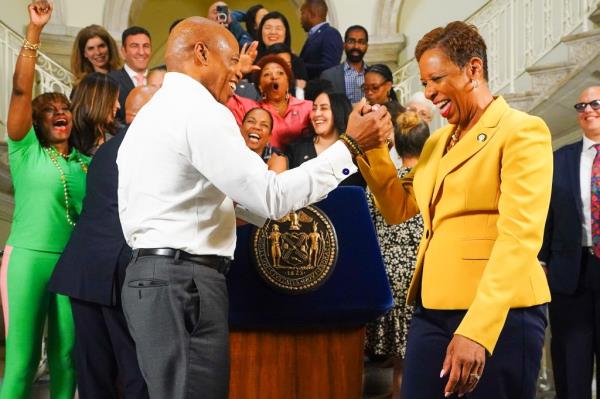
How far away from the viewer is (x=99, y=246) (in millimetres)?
2779

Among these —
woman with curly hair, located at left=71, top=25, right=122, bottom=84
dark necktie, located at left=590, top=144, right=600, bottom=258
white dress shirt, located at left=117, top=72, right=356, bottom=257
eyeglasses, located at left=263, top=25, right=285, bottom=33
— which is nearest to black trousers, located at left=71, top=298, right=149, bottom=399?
white dress shirt, located at left=117, top=72, right=356, bottom=257

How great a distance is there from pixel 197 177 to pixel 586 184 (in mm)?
2324

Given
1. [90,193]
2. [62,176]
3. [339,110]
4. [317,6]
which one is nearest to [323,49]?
[317,6]

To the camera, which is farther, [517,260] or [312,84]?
[312,84]

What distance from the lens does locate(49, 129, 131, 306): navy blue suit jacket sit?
274 cm

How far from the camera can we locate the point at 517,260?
1912 millimetres

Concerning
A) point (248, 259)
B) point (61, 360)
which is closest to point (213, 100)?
point (248, 259)

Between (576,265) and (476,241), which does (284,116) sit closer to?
(576,265)

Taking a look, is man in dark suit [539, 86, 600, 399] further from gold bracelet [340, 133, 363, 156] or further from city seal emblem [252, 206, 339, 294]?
gold bracelet [340, 133, 363, 156]

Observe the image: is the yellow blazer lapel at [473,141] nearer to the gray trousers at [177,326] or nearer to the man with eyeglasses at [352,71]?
the gray trousers at [177,326]

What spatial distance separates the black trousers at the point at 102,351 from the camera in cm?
279

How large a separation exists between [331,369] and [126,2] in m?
8.71

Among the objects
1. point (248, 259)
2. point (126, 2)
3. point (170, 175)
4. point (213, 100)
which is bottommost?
point (248, 259)

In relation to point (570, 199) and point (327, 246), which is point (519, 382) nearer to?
point (327, 246)
